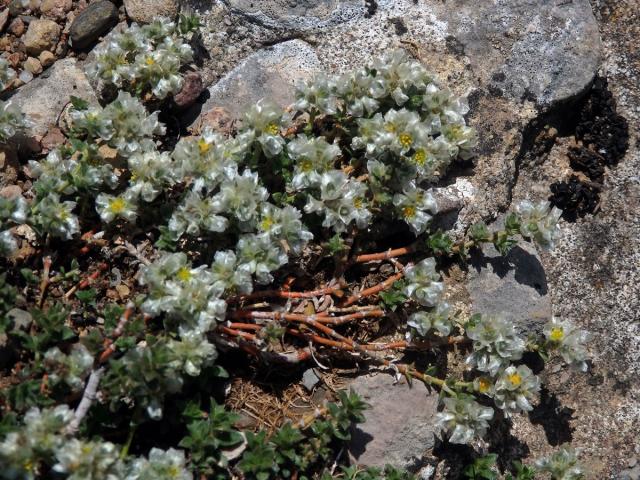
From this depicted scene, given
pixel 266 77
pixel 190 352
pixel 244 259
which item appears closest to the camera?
pixel 190 352

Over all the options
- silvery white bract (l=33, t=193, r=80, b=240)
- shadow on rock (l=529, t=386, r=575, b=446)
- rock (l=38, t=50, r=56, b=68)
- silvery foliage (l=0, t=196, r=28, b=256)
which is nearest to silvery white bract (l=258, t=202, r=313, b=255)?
silvery white bract (l=33, t=193, r=80, b=240)

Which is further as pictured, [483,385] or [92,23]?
[92,23]

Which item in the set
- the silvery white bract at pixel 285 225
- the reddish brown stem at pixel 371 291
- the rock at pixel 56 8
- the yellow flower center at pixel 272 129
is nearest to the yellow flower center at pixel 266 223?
the silvery white bract at pixel 285 225

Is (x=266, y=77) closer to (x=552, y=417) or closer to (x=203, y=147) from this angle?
(x=203, y=147)

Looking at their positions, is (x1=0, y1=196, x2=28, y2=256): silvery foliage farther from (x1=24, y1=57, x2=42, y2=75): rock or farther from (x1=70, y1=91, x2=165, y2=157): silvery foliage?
(x1=24, y1=57, x2=42, y2=75): rock

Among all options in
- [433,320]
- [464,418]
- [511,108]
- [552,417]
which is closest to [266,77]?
[511,108]

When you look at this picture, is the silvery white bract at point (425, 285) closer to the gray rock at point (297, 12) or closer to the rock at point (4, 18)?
the gray rock at point (297, 12)
